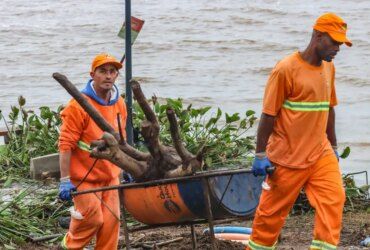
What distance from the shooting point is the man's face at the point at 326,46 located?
6.12 metres

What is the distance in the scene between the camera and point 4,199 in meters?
8.42

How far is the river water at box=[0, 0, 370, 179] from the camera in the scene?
16.3 meters

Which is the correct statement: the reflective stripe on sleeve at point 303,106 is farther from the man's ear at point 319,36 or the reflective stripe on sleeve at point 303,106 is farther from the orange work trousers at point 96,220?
the orange work trousers at point 96,220

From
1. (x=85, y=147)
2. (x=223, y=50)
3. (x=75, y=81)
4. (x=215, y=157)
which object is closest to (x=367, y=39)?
(x=223, y=50)

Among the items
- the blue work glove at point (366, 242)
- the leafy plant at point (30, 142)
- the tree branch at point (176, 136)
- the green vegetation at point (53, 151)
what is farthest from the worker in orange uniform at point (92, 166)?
the leafy plant at point (30, 142)

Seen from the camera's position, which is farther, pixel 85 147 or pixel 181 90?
pixel 181 90

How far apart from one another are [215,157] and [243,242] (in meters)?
1.90

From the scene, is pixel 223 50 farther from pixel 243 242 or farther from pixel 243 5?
pixel 243 242

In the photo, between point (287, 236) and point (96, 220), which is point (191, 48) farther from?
point (96, 220)

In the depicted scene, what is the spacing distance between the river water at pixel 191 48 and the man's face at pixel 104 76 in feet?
18.8

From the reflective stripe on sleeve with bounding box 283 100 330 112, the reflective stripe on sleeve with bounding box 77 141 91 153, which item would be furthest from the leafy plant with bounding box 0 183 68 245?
the reflective stripe on sleeve with bounding box 283 100 330 112

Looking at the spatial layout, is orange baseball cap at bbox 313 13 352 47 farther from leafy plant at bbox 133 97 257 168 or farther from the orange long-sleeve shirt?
leafy plant at bbox 133 97 257 168

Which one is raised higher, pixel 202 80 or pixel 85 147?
pixel 85 147

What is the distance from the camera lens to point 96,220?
21.5ft
